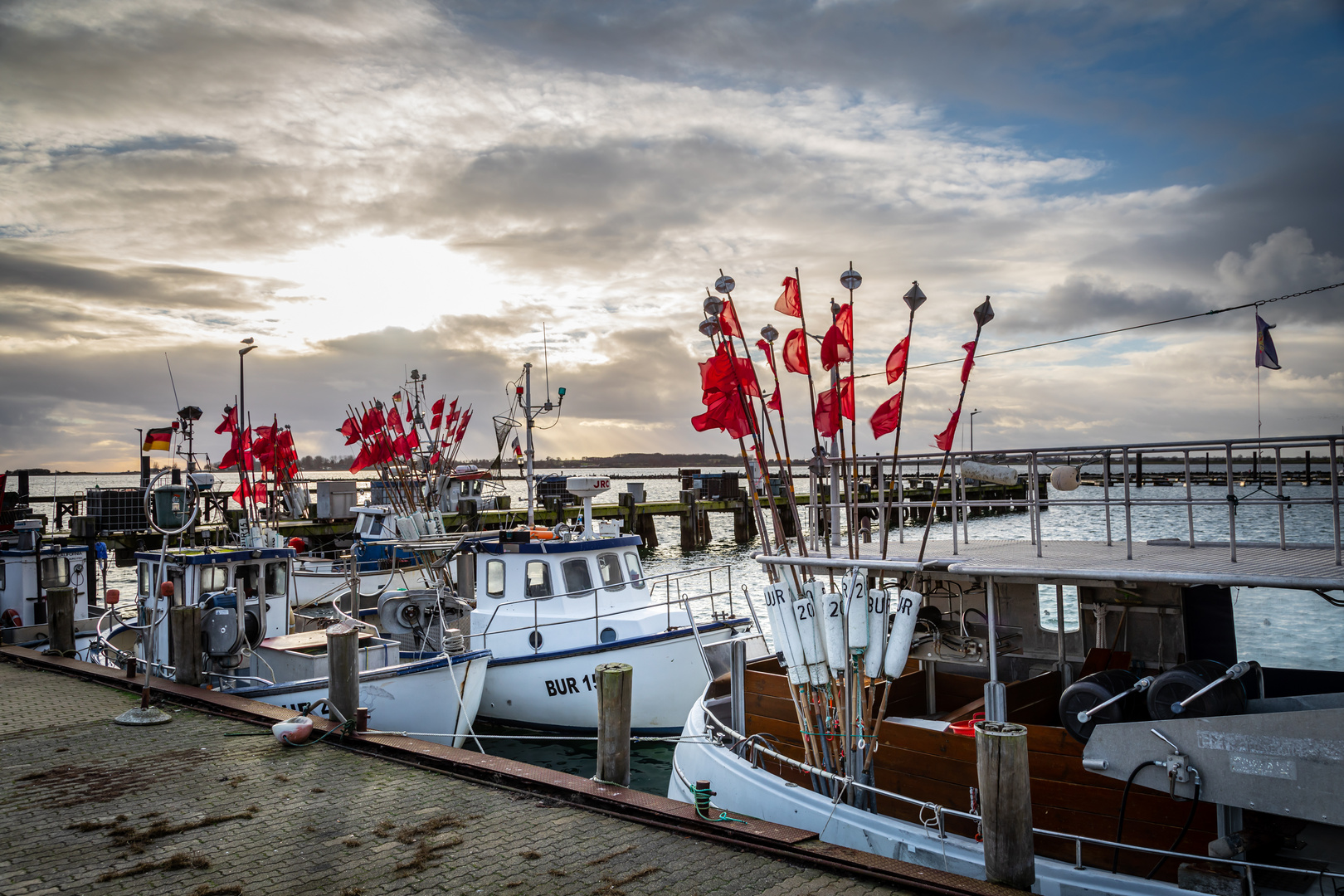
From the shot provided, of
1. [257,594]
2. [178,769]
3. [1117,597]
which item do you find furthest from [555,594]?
[1117,597]

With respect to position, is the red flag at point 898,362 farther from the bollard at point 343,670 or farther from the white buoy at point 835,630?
the bollard at point 343,670

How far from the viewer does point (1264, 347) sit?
1010 centimetres

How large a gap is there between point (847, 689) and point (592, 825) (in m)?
2.34

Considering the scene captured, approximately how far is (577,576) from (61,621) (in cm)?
897

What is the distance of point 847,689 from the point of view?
7.09m

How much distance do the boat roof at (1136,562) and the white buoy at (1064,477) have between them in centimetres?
64

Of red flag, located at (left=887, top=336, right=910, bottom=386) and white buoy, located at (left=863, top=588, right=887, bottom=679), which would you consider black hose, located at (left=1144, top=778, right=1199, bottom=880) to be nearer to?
white buoy, located at (left=863, top=588, right=887, bottom=679)

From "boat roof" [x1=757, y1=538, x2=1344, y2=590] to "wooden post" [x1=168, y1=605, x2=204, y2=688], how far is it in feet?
27.1

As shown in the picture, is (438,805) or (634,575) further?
(634,575)

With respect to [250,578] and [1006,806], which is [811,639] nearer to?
[1006,806]

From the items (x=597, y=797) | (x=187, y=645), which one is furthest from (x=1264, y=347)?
(x=187, y=645)

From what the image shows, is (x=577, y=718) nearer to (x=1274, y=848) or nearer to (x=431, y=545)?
(x=431, y=545)

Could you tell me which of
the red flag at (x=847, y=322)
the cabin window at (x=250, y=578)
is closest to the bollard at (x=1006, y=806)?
the red flag at (x=847, y=322)

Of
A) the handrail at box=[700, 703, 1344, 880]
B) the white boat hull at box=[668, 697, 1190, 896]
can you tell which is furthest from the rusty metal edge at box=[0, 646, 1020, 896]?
the white boat hull at box=[668, 697, 1190, 896]
